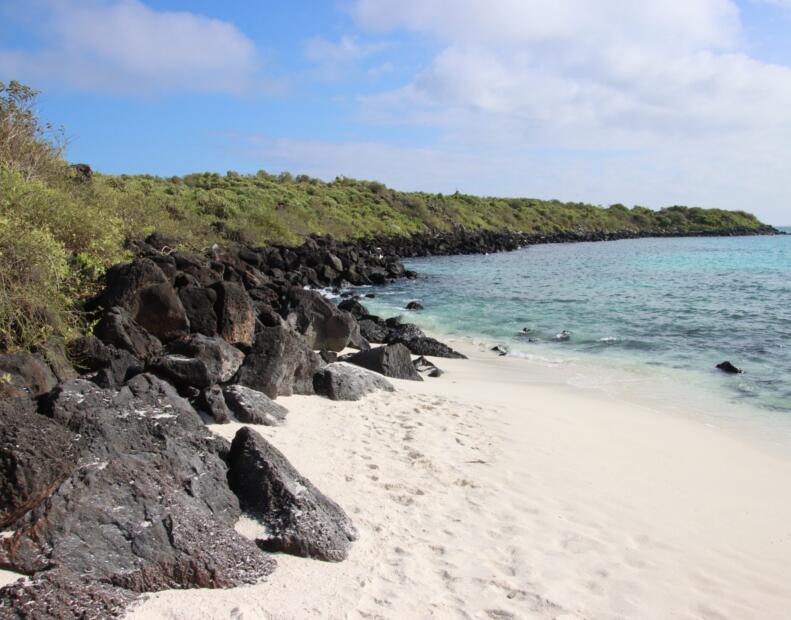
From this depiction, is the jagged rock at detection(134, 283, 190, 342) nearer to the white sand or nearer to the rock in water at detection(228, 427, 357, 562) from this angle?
the white sand

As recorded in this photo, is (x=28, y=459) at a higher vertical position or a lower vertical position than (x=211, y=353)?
lower

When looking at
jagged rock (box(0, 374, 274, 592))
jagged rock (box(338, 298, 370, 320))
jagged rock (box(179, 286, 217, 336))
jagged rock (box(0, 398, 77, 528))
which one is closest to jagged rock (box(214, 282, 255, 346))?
jagged rock (box(179, 286, 217, 336))

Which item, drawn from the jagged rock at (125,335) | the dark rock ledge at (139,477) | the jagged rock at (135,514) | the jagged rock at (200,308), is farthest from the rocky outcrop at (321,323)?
the jagged rock at (135,514)

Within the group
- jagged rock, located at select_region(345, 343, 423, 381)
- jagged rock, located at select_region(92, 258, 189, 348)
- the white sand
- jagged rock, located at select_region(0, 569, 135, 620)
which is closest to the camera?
jagged rock, located at select_region(0, 569, 135, 620)

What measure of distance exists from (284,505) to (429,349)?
835 centimetres

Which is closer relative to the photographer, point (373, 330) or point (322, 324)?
point (322, 324)

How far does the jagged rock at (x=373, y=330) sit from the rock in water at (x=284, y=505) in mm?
8917

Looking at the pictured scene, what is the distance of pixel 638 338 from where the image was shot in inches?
578

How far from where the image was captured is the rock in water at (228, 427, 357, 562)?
13.2ft

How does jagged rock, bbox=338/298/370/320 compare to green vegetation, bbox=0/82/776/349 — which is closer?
green vegetation, bbox=0/82/776/349

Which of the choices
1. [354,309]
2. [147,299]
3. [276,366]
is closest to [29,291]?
[147,299]

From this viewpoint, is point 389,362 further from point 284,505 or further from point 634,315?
point 634,315

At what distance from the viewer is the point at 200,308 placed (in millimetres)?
9375

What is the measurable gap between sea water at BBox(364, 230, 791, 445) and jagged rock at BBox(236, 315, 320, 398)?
5.24 meters
